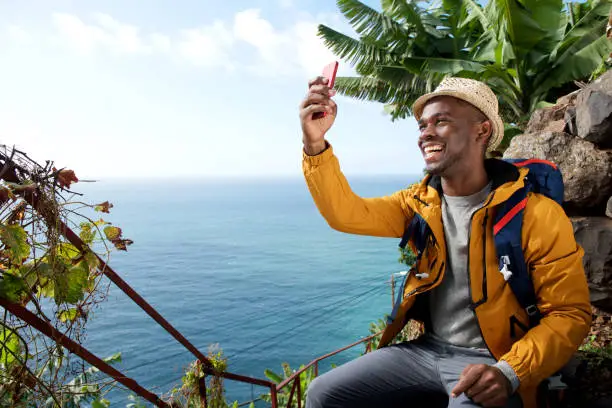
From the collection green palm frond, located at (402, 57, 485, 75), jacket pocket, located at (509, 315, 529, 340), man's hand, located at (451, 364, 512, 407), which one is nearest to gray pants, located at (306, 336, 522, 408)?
jacket pocket, located at (509, 315, 529, 340)

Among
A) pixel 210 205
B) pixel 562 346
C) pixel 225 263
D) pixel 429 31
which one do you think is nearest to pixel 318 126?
pixel 562 346

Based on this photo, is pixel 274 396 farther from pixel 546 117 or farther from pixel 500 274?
pixel 546 117

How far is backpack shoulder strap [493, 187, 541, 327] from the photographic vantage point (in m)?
2.05

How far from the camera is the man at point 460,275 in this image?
1.97m

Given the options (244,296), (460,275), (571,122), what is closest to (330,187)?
(460,275)

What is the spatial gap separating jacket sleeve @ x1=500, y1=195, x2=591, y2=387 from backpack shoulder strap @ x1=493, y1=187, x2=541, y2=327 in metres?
0.04

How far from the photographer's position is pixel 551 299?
2023mm

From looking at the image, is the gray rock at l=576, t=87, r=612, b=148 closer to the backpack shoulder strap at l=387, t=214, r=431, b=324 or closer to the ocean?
the backpack shoulder strap at l=387, t=214, r=431, b=324

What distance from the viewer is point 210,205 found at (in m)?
190

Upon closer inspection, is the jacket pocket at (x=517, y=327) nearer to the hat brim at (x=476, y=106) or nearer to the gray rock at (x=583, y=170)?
the hat brim at (x=476, y=106)

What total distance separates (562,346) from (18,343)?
226 centimetres

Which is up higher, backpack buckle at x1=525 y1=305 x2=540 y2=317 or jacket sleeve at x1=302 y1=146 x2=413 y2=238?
jacket sleeve at x1=302 y1=146 x2=413 y2=238

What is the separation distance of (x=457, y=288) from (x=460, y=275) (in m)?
0.07

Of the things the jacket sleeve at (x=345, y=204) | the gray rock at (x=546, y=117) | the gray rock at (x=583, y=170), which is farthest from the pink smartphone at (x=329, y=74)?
the gray rock at (x=546, y=117)
